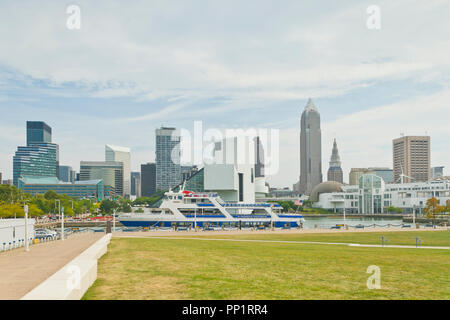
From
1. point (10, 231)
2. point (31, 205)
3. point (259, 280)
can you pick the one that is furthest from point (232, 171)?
point (259, 280)

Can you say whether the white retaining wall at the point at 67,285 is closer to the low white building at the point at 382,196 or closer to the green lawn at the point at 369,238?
the green lawn at the point at 369,238

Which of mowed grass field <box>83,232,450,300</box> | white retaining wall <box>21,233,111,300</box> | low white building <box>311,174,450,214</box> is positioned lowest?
low white building <box>311,174,450,214</box>

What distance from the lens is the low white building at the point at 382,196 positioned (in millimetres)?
146875

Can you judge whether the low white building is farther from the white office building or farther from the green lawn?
the green lawn

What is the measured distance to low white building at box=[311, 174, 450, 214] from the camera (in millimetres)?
146875

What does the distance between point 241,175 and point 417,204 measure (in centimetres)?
7881

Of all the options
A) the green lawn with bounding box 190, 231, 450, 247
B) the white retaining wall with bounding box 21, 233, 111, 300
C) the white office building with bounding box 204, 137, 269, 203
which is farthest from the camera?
the white office building with bounding box 204, 137, 269, 203

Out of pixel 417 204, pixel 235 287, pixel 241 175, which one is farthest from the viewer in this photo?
pixel 417 204

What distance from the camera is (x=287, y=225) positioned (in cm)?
8412

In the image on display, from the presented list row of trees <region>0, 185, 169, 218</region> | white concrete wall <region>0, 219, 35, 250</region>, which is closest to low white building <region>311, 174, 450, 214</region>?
row of trees <region>0, 185, 169, 218</region>

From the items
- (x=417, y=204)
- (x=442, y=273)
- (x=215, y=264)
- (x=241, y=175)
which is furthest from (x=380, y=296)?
(x=417, y=204)

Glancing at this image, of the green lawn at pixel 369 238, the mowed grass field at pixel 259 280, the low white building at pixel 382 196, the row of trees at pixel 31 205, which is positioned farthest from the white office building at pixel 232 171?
the mowed grass field at pixel 259 280

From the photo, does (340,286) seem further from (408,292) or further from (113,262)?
(113,262)

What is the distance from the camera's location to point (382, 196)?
549 ft
